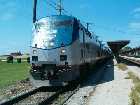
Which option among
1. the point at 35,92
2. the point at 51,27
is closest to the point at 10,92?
the point at 35,92

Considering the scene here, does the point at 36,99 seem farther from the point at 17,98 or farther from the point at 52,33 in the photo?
the point at 52,33

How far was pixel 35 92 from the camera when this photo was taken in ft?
58.0

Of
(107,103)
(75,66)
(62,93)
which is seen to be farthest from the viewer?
(75,66)

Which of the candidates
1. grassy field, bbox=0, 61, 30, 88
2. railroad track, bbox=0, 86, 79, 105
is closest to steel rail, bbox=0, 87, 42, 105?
railroad track, bbox=0, 86, 79, 105

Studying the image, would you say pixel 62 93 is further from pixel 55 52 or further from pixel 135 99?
pixel 135 99

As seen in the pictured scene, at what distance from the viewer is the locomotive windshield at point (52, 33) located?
60.2 feet

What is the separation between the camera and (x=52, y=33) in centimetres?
1875

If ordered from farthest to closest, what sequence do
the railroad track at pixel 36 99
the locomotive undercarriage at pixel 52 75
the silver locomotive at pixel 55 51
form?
the silver locomotive at pixel 55 51
the locomotive undercarriage at pixel 52 75
the railroad track at pixel 36 99

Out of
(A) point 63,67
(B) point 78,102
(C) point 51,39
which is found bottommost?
(B) point 78,102

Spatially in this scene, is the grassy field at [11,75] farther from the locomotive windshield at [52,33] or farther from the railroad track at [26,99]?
the railroad track at [26,99]

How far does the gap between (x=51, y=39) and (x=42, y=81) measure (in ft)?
7.28

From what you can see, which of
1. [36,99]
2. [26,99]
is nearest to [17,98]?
[26,99]

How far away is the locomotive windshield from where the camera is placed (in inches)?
723

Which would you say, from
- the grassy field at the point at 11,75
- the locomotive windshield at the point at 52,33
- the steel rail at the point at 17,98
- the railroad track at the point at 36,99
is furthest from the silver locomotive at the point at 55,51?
the grassy field at the point at 11,75
